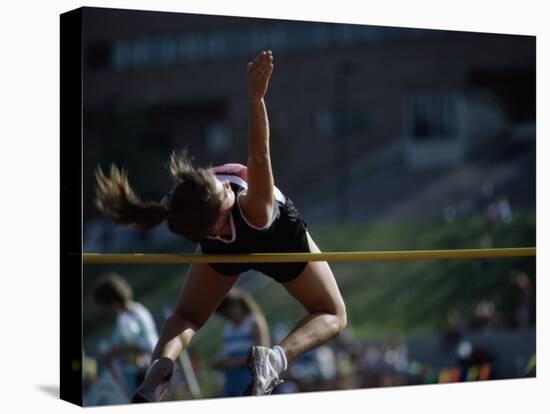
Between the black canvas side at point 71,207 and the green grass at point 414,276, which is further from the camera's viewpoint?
the green grass at point 414,276

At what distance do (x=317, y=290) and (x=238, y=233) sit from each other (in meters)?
0.52

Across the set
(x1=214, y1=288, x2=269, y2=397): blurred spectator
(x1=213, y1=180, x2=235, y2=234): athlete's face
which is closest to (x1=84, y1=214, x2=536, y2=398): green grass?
(x1=214, y1=288, x2=269, y2=397): blurred spectator

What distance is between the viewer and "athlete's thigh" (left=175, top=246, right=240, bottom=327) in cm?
707

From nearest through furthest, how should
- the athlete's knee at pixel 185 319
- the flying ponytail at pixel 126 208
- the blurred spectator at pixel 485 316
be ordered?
the flying ponytail at pixel 126 208 < the athlete's knee at pixel 185 319 < the blurred spectator at pixel 485 316

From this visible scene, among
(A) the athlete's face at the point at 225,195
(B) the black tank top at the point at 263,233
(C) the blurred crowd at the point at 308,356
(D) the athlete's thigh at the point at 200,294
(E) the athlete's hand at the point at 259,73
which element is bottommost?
(C) the blurred crowd at the point at 308,356

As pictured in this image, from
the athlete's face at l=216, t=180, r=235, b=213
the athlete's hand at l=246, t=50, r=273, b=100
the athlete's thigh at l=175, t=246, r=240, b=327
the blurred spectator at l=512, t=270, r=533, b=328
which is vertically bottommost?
the blurred spectator at l=512, t=270, r=533, b=328

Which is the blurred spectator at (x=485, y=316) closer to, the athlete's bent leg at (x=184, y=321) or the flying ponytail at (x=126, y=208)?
the athlete's bent leg at (x=184, y=321)

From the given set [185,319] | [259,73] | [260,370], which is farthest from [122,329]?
[259,73]

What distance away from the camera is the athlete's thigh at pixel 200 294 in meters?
7.07

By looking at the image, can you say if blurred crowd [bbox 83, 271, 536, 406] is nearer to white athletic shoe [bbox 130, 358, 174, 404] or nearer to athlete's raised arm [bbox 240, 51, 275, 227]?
white athletic shoe [bbox 130, 358, 174, 404]

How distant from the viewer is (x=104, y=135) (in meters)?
9.47

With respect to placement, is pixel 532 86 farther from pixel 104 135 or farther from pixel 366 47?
pixel 104 135

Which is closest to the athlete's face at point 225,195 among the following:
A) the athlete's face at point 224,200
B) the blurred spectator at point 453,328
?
the athlete's face at point 224,200

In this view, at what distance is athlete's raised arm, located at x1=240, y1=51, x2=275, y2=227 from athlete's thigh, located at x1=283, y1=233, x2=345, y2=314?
0.43 meters
